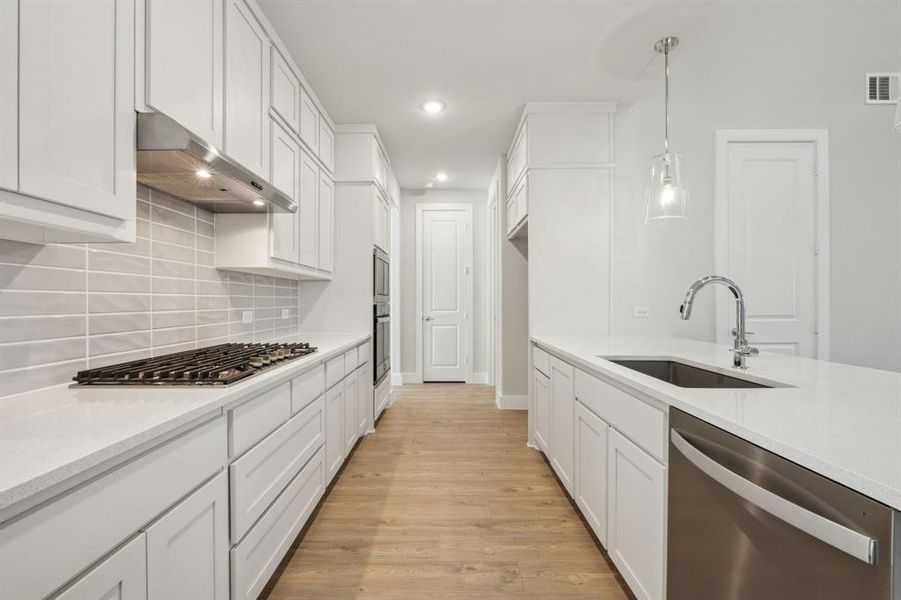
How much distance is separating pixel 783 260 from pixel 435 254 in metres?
3.74

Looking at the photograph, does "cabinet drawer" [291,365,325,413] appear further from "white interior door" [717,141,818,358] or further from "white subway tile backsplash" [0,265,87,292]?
"white interior door" [717,141,818,358]

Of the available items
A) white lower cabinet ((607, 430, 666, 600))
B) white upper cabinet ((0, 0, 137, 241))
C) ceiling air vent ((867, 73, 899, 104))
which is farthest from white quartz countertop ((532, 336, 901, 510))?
ceiling air vent ((867, 73, 899, 104))

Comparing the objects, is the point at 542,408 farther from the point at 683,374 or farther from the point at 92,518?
the point at 92,518

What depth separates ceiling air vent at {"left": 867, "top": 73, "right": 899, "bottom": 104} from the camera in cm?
283

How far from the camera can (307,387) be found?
6.16 feet

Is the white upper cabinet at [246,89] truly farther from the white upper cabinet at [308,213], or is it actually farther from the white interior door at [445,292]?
the white interior door at [445,292]

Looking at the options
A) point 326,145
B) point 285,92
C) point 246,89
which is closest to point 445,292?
point 326,145

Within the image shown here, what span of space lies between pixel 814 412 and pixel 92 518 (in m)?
1.55

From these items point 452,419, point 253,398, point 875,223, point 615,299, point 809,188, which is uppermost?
point 809,188

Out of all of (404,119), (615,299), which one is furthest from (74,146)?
(615,299)

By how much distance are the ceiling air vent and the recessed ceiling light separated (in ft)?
10.1

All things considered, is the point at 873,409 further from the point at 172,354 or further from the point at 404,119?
the point at 404,119

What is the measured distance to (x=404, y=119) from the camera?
11.0ft

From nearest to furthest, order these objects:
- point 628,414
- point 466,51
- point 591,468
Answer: point 628,414, point 591,468, point 466,51
